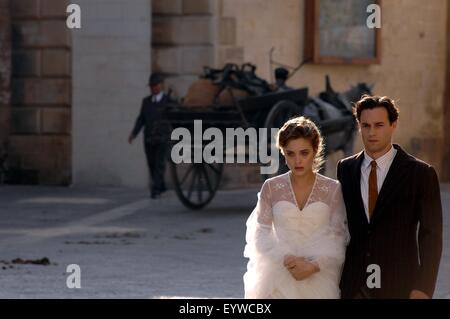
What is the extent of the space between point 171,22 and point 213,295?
12.2 m

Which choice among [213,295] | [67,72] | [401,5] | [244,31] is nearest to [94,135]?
[67,72]

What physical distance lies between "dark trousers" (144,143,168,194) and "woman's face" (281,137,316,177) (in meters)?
12.9

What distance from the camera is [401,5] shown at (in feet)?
77.2

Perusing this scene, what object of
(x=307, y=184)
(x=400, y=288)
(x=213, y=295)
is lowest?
(x=213, y=295)

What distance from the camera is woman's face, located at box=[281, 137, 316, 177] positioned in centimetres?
507

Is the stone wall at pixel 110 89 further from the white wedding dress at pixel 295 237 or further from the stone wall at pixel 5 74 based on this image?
the white wedding dress at pixel 295 237

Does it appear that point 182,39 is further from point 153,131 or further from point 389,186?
point 389,186

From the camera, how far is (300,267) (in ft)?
16.8

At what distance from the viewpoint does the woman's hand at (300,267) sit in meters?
Result: 5.11

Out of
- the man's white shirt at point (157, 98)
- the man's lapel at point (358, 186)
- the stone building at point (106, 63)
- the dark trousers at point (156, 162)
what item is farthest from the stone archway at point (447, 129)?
the man's lapel at point (358, 186)

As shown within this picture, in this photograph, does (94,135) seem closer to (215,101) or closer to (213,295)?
(215,101)

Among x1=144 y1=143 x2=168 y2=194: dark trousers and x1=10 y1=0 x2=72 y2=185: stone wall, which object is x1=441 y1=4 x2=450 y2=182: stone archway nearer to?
x1=10 y1=0 x2=72 y2=185: stone wall

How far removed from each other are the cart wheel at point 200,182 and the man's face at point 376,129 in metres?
11.3

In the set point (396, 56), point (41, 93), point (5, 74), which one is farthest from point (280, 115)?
point (396, 56)
